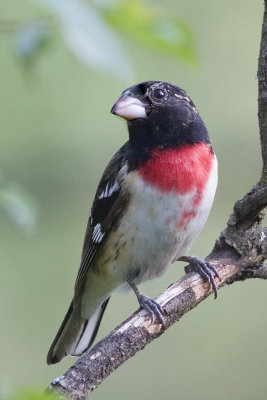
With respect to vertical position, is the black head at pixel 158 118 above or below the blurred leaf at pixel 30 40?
below

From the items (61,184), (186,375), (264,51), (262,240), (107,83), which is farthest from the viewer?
(107,83)

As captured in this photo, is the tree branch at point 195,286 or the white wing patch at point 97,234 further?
the white wing patch at point 97,234

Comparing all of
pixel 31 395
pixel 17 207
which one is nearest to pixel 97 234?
pixel 17 207

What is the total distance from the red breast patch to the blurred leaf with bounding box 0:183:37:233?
103 cm

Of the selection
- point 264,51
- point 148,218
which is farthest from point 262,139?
point 148,218

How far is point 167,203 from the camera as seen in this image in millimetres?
3600

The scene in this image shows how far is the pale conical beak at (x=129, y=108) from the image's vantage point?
3.57m

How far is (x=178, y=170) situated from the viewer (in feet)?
11.9

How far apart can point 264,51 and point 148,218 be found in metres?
0.97

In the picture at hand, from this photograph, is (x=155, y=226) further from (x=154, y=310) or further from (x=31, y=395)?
(x=31, y=395)

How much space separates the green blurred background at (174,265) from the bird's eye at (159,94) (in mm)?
1916

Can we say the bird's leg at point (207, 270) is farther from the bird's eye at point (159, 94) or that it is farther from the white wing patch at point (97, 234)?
the bird's eye at point (159, 94)

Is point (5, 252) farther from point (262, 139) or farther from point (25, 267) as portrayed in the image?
point (262, 139)

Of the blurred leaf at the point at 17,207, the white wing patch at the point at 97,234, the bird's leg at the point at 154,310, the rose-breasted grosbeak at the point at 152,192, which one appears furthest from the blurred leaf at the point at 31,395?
the white wing patch at the point at 97,234
